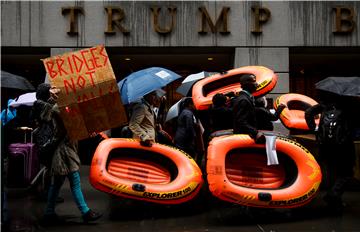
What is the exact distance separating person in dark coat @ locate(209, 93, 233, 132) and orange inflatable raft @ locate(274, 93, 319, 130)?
1445mm

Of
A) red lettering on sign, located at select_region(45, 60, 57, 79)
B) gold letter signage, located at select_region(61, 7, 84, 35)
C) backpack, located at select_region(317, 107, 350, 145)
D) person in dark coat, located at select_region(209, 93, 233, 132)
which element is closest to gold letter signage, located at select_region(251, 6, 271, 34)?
gold letter signage, located at select_region(61, 7, 84, 35)

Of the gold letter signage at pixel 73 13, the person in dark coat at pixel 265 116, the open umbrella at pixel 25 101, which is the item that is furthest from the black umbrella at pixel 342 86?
the gold letter signage at pixel 73 13

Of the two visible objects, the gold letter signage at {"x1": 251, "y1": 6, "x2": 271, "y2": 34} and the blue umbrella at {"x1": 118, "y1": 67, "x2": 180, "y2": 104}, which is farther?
the gold letter signage at {"x1": 251, "y1": 6, "x2": 271, "y2": 34}

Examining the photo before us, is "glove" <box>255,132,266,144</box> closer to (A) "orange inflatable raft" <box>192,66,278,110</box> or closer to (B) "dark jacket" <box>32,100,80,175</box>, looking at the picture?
(A) "orange inflatable raft" <box>192,66,278,110</box>

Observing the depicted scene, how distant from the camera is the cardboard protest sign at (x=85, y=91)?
5832 millimetres

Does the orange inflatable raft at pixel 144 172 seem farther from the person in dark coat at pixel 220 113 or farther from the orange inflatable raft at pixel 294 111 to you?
the orange inflatable raft at pixel 294 111

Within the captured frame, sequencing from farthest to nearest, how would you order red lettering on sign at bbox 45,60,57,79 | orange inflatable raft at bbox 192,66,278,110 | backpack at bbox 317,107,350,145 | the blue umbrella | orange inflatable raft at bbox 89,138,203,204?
orange inflatable raft at bbox 192,66,278,110 < backpack at bbox 317,107,350,145 < the blue umbrella < orange inflatable raft at bbox 89,138,203,204 < red lettering on sign at bbox 45,60,57,79

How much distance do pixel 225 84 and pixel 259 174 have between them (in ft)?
8.81

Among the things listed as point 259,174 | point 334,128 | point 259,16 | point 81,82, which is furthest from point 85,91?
point 259,16

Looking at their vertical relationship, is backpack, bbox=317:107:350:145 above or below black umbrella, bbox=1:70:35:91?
below

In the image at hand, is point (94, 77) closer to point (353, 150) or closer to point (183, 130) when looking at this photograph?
point (183, 130)

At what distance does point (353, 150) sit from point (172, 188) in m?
2.69

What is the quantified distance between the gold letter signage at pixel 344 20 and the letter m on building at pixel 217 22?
298 centimetres

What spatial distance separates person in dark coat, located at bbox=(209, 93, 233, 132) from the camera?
7730 millimetres
